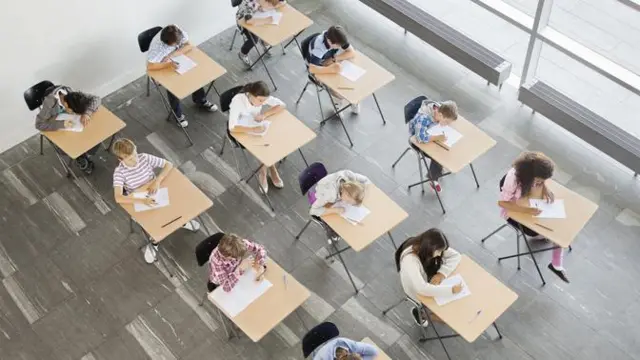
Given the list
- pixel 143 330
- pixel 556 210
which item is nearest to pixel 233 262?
pixel 143 330

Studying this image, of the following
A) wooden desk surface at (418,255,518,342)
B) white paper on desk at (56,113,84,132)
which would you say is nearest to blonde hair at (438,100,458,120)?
wooden desk surface at (418,255,518,342)

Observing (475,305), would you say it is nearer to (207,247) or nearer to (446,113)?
(446,113)

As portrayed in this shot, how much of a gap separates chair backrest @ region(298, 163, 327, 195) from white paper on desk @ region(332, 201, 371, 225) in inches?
15.0

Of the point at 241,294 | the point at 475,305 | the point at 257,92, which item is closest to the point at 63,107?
the point at 257,92

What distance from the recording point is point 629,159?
6.98 meters

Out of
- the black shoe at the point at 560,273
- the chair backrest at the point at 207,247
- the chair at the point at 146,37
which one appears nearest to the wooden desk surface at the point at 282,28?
the chair at the point at 146,37

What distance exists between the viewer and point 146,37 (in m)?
7.65

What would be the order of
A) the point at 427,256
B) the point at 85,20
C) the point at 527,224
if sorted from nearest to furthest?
the point at 427,256, the point at 527,224, the point at 85,20

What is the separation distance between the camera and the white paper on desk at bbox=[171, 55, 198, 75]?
7246 mm

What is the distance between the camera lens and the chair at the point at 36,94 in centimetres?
702

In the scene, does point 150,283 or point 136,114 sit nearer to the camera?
point 150,283

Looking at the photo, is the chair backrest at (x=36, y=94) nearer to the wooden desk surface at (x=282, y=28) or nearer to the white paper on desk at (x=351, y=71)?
the wooden desk surface at (x=282, y=28)

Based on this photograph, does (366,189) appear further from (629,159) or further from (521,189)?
(629,159)

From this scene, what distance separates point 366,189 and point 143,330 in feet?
7.41
